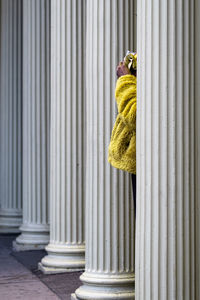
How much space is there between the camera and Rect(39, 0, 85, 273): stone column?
8.27 meters

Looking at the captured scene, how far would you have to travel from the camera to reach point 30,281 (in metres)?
8.04

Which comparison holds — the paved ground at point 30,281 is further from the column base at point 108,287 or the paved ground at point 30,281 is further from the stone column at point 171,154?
the stone column at point 171,154

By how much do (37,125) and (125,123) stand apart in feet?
16.7

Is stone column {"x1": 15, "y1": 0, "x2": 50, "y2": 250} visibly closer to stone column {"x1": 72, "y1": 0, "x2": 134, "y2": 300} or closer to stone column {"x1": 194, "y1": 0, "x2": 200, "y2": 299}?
stone column {"x1": 72, "y1": 0, "x2": 134, "y2": 300}

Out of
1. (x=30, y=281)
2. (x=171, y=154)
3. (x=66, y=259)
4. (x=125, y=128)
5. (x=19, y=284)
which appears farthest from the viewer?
(x=66, y=259)

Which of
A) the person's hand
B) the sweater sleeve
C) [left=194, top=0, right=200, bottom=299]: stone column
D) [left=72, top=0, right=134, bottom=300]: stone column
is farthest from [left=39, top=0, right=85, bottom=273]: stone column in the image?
[left=194, top=0, right=200, bottom=299]: stone column

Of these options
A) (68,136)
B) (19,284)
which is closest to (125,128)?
(68,136)

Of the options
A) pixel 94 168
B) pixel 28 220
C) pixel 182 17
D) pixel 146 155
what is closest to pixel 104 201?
pixel 94 168

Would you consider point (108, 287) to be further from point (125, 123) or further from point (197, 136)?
point (197, 136)

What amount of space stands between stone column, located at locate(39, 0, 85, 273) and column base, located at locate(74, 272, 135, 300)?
5.87 ft

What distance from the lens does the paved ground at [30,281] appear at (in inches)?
285

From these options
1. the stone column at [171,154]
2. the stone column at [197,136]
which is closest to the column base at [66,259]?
the stone column at [171,154]

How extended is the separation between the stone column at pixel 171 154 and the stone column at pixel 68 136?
12.5 feet

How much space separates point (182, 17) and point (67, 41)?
4014mm
